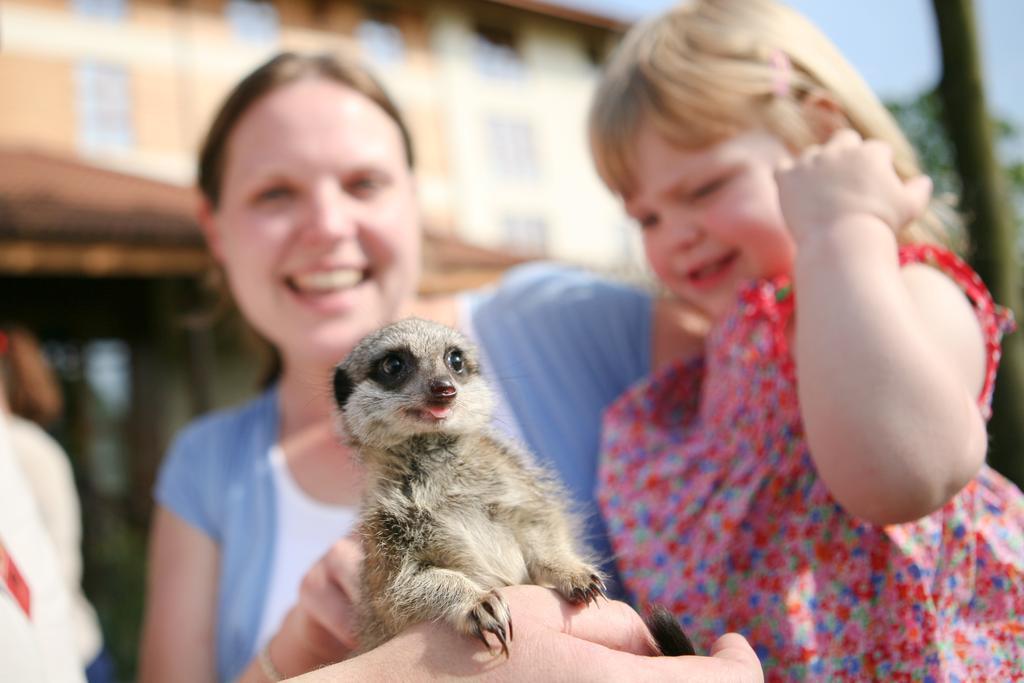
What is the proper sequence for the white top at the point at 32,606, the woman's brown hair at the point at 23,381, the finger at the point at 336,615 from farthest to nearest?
1. the woman's brown hair at the point at 23,381
2. the finger at the point at 336,615
3. the white top at the point at 32,606

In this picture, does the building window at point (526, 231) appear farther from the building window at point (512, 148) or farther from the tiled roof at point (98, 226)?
the tiled roof at point (98, 226)

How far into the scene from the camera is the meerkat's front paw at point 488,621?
4.47 feet

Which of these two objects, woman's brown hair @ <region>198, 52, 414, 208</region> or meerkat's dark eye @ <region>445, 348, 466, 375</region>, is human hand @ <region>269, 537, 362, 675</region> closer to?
meerkat's dark eye @ <region>445, 348, 466, 375</region>

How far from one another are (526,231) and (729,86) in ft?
71.3

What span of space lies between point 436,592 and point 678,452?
1.01m

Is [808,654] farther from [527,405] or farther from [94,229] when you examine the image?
[94,229]

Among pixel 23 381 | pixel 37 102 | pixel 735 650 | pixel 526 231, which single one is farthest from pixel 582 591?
pixel 526 231

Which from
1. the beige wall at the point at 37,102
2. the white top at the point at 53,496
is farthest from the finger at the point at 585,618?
the beige wall at the point at 37,102

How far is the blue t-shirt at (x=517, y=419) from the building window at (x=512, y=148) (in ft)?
67.7

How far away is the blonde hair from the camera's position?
2.19m

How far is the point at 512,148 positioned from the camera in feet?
77.4

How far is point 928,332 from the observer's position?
167 cm

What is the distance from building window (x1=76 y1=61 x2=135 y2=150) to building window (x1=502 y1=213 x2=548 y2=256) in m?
10.5

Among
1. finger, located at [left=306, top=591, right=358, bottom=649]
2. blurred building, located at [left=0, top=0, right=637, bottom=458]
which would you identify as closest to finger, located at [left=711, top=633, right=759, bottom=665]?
finger, located at [left=306, top=591, right=358, bottom=649]
